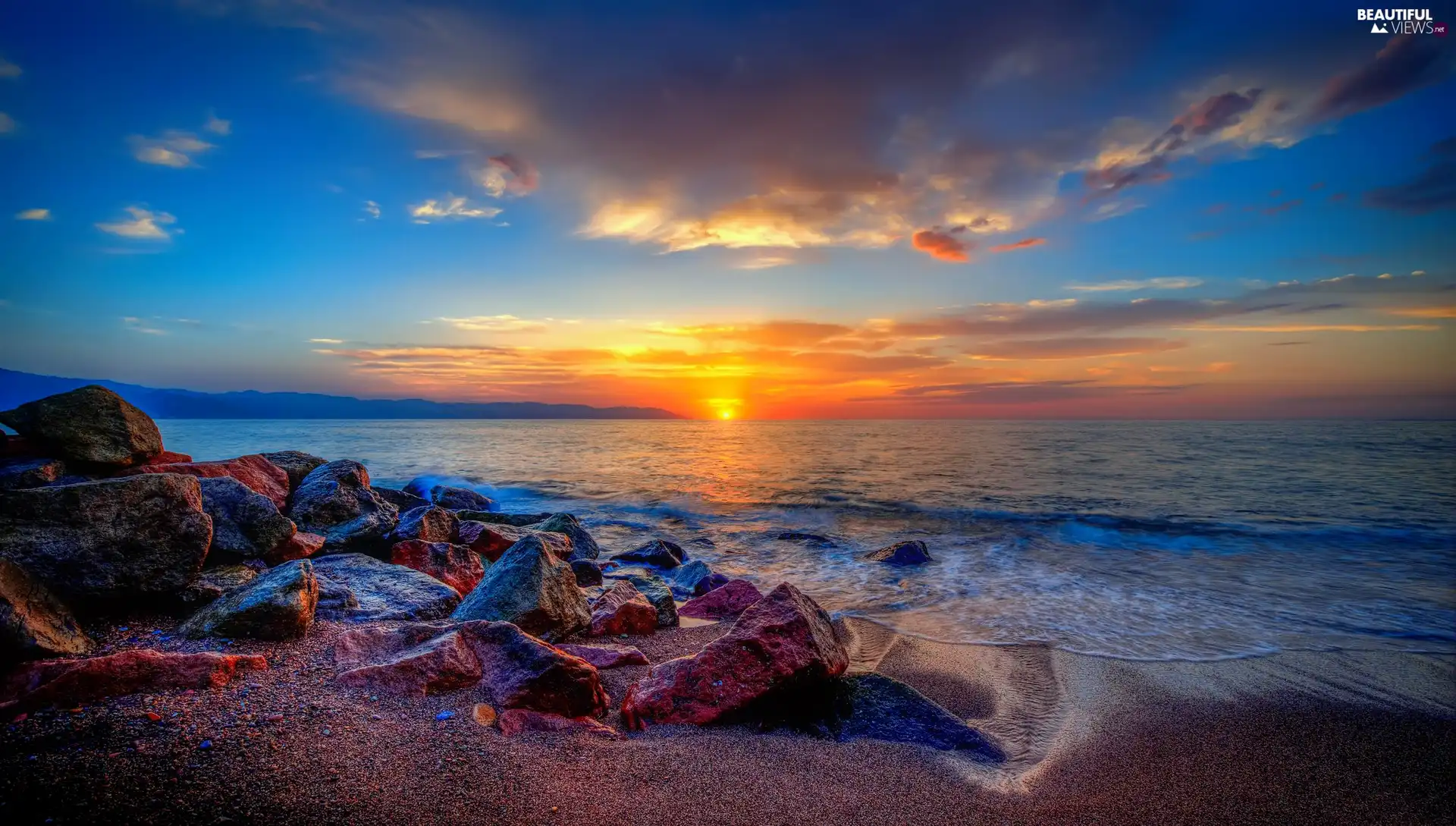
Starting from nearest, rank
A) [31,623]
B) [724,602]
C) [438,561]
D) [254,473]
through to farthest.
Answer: [31,623]
[438,561]
[724,602]
[254,473]

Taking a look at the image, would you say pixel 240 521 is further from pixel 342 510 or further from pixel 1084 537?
pixel 1084 537

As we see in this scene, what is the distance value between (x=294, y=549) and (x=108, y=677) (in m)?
3.26

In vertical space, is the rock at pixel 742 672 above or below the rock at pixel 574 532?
above

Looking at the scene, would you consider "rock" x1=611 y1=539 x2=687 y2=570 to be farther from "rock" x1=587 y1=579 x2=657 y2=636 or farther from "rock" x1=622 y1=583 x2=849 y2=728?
"rock" x1=622 y1=583 x2=849 y2=728

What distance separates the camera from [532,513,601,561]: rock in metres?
10.4

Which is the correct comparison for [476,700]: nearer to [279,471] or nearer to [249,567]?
[249,567]

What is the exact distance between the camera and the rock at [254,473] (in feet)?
21.7

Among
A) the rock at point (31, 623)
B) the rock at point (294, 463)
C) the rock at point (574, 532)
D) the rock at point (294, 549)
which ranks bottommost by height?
the rock at point (574, 532)

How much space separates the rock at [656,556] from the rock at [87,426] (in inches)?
257

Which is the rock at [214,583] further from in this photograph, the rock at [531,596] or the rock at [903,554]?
the rock at [903,554]

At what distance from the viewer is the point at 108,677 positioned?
115 inches

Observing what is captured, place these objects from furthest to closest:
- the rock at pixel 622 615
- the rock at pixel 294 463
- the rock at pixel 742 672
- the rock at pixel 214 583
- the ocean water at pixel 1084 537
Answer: the rock at pixel 294 463, the ocean water at pixel 1084 537, the rock at pixel 622 615, the rock at pixel 214 583, the rock at pixel 742 672

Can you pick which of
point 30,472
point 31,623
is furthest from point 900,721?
point 30,472

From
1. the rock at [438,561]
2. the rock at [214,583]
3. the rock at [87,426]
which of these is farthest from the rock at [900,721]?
the rock at [87,426]
